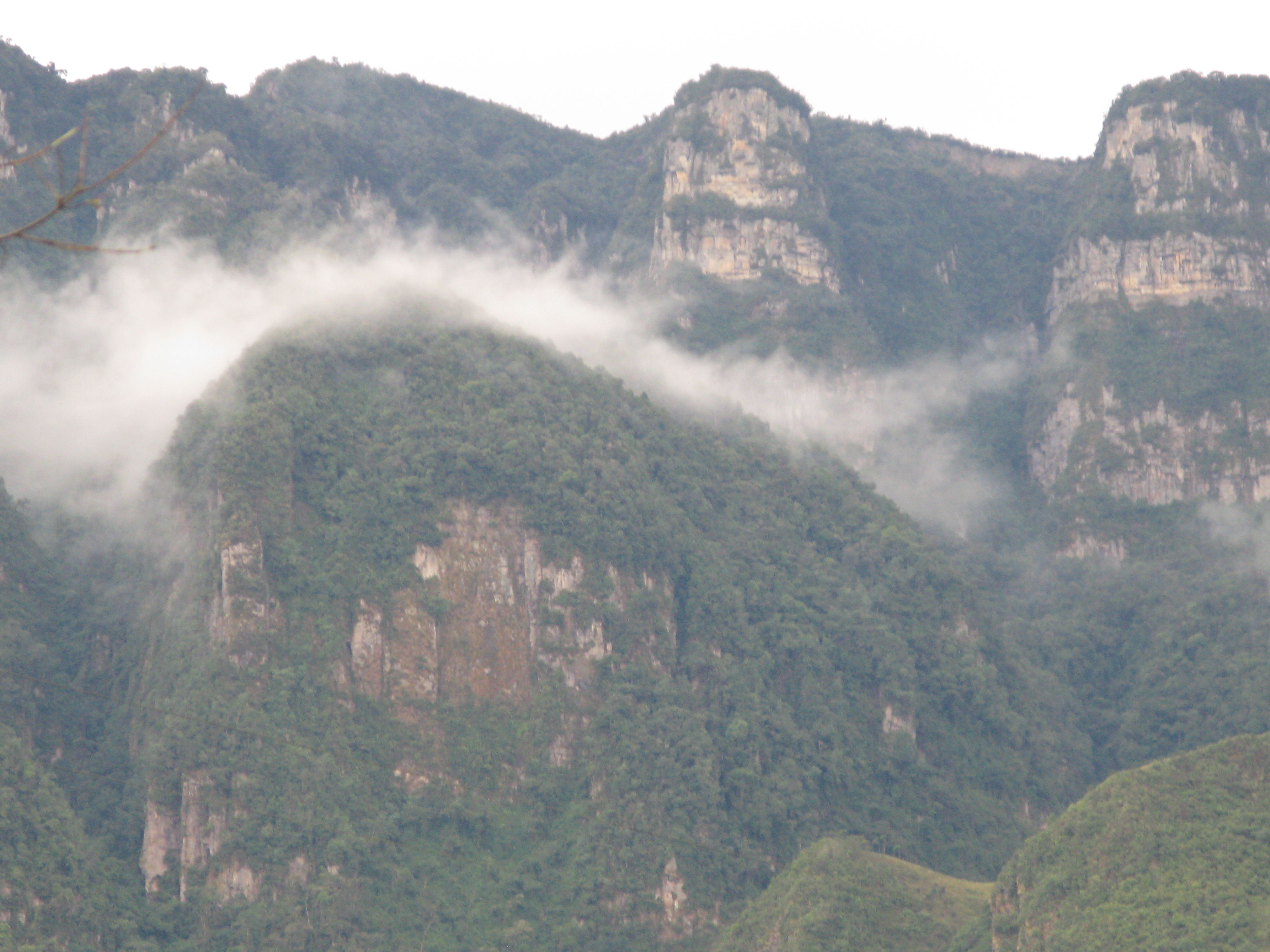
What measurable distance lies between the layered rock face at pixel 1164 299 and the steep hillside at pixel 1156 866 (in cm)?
5186

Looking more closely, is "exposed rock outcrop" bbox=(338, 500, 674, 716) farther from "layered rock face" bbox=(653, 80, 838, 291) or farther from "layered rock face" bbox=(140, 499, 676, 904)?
"layered rock face" bbox=(653, 80, 838, 291)

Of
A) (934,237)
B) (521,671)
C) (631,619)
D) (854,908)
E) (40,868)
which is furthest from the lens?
(934,237)

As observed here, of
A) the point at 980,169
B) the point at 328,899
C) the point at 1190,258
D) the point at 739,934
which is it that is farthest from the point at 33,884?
the point at 980,169

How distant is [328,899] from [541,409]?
1120 inches

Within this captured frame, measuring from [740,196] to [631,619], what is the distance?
49.4 m

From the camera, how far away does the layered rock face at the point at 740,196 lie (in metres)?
119

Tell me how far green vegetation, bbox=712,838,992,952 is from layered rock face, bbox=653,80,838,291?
191ft

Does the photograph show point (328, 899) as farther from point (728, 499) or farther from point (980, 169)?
point (980, 169)

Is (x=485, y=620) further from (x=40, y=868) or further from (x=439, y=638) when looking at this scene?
(x=40, y=868)

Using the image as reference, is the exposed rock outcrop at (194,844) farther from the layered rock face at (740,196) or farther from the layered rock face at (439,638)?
the layered rock face at (740,196)

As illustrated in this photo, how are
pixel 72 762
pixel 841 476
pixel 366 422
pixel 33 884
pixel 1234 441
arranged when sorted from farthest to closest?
pixel 1234 441 < pixel 841 476 < pixel 366 422 < pixel 72 762 < pixel 33 884

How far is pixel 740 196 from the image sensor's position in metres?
120

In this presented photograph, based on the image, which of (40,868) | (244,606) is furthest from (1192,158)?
(40,868)

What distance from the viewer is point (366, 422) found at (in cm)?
8262
